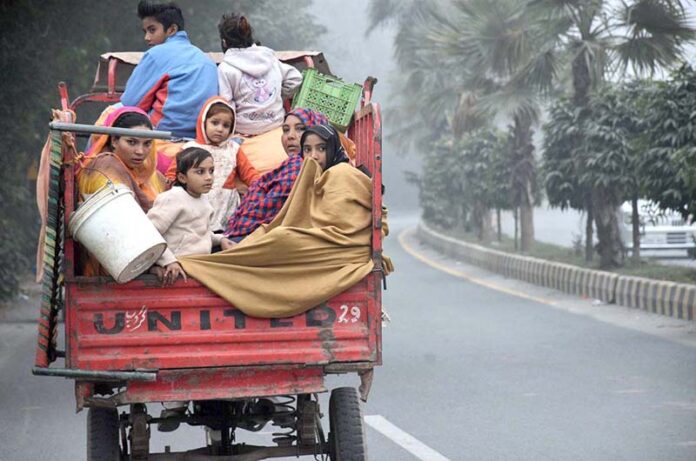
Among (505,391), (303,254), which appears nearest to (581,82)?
(505,391)

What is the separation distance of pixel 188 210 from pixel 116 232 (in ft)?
1.73

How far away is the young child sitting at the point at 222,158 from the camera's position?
262 inches

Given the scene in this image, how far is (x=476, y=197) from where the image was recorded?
33531 millimetres

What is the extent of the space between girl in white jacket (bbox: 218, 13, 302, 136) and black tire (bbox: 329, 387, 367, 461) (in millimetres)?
1838

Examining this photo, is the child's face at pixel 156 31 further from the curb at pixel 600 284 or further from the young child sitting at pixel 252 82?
the curb at pixel 600 284

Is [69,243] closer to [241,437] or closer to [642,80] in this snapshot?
[241,437]

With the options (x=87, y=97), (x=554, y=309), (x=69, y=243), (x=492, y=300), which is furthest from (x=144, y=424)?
(x=492, y=300)

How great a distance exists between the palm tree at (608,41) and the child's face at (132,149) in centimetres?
1499

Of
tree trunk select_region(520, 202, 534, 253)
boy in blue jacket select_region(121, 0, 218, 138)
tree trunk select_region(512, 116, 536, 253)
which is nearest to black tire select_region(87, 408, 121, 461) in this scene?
boy in blue jacket select_region(121, 0, 218, 138)

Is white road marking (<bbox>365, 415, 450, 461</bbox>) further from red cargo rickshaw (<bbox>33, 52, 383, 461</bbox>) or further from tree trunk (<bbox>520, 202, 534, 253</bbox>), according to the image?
tree trunk (<bbox>520, 202, 534, 253</bbox>)

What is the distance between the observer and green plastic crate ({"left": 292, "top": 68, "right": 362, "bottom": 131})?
757cm

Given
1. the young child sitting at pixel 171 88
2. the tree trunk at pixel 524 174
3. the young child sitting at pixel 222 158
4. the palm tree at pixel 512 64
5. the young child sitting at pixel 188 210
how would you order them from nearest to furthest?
the young child sitting at pixel 188 210 → the young child sitting at pixel 222 158 → the young child sitting at pixel 171 88 → the palm tree at pixel 512 64 → the tree trunk at pixel 524 174

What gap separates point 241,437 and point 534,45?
16.0 meters

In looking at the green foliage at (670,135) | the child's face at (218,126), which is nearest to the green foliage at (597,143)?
the green foliage at (670,135)
